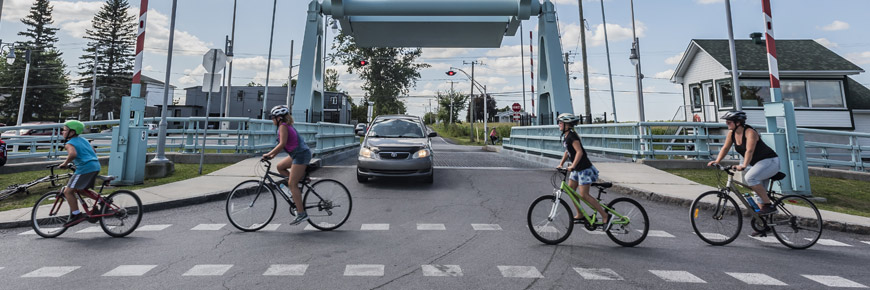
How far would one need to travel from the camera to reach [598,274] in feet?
11.9

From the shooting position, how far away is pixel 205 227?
5414mm

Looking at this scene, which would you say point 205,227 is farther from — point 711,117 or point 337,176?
point 711,117

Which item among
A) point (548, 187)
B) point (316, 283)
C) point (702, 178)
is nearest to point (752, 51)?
point (702, 178)

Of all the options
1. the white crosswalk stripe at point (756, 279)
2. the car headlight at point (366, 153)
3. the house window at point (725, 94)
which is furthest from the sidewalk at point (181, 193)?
the house window at point (725, 94)

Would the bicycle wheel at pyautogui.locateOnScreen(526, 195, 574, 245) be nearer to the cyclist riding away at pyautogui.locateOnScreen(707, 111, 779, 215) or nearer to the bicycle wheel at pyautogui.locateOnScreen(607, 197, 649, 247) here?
the bicycle wheel at pyautogui.locateOnScreen(607, 197, 649, 247)

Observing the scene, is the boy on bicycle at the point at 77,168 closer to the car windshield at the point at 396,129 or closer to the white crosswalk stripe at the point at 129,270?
the white crosswalk stripe at the point at 129,270

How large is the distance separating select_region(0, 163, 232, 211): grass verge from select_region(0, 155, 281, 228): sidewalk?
0.43 metres

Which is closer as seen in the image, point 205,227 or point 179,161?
point 205,227

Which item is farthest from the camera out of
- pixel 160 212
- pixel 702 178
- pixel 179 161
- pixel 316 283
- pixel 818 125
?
pixel 818 125

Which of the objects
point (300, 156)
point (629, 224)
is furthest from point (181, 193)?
point (629, 224)

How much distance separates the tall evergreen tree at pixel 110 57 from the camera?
52844 millimetres

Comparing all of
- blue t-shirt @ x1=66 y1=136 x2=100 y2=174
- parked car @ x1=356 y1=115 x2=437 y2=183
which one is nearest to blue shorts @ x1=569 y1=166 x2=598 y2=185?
parked car @ x1=356 y1=115 x2=437 y2=183

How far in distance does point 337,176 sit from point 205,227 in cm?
489

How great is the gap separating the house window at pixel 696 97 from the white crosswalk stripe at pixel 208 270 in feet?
89.6
